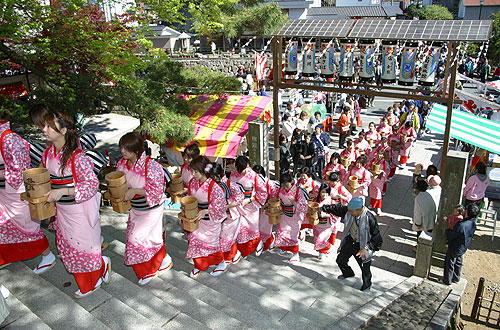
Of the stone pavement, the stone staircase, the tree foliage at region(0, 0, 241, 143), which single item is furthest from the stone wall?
the stone staircase

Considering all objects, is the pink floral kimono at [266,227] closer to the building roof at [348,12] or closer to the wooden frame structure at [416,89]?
the wooden frame structure at [416,89]

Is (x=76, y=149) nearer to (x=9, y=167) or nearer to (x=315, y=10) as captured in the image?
(x=9, y=167)

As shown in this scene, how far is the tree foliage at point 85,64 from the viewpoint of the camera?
22.5 ft

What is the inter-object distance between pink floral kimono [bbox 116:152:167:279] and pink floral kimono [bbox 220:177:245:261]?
867mm

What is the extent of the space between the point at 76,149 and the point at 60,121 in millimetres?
291

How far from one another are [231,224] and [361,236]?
161cm

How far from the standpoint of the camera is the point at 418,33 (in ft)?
19.4

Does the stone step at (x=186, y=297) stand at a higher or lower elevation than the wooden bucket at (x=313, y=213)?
lower

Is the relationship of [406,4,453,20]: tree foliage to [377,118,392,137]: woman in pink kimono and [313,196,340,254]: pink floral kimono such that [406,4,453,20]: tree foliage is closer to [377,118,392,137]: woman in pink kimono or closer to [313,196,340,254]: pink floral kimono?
[377,118,392,137]: woman in pink kimono

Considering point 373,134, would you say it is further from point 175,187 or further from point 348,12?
point 348,12

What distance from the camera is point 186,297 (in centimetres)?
409

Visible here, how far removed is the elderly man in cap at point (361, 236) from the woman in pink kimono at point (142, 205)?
2.31m

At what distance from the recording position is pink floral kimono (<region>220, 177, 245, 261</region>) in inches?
189

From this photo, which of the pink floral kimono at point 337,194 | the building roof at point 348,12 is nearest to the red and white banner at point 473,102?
the pink floral kimono at point 337,194
